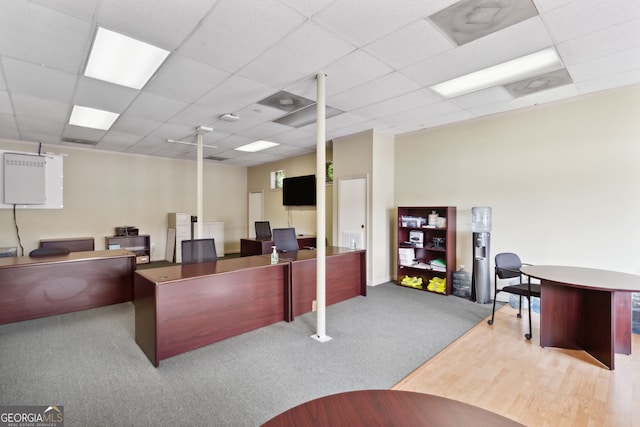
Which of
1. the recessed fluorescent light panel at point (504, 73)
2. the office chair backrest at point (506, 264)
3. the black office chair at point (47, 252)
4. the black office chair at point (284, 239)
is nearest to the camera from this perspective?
the recessed fluorescent light panel at point (504, 73)

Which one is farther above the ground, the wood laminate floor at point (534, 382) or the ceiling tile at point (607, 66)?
the ceiling tile at point (607, 66)

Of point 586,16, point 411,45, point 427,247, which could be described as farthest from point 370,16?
point 427,247

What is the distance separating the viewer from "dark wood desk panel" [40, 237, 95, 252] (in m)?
6.17

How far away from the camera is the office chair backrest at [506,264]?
3504 millimetres

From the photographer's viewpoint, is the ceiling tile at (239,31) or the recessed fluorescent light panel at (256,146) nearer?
the ceiling tile at (239,31)

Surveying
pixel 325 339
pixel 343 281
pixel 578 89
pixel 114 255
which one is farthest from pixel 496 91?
pixel 114 255

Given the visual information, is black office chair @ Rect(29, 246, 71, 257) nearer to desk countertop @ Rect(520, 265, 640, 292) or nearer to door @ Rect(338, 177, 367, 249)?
door @ Rect(338, 177, 367, 249)

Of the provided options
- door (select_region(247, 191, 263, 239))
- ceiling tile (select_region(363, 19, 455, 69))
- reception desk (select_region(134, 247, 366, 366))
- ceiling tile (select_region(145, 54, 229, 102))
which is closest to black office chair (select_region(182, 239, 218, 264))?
reception desk (select_region(134, 247, 366, 366))

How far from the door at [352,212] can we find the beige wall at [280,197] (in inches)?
30.4

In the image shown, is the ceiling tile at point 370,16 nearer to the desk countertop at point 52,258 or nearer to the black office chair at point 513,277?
the black office chair at point 513,277

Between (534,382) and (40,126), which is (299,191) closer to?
(40,126)

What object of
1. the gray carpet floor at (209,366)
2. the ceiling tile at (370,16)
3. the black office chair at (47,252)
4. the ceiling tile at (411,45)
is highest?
the ceiling tile at (370,16)

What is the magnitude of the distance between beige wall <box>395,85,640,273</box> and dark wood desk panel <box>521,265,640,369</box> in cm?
89

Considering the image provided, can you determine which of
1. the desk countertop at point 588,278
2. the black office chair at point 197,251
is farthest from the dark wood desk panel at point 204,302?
the desk countertop at point 588,278
